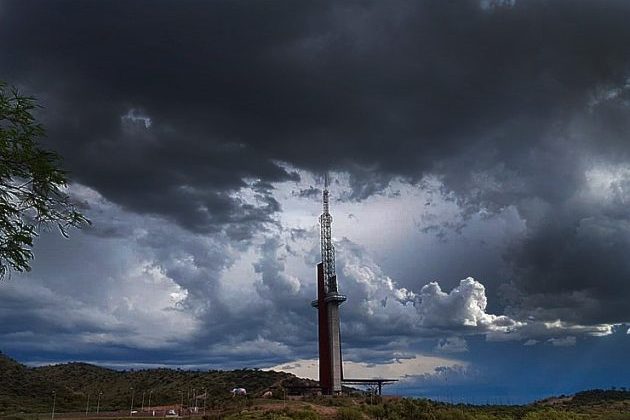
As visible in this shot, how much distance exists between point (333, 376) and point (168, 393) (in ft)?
192

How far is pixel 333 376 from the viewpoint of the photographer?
114m

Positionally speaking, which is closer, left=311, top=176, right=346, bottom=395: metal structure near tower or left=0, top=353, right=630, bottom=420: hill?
left=0, top=353, right=630, bottom=420: hill

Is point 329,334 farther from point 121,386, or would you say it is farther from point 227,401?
point 121,386

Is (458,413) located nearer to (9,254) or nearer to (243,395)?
(243,395)

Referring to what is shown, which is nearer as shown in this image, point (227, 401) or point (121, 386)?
point (227, 401)

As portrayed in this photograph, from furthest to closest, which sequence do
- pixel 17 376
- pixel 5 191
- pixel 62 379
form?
pixel 62 379
pixel 17 376
pixel 5 191

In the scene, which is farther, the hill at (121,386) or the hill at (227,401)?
the hill at (121,386)

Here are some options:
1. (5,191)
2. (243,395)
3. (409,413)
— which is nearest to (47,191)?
(5,191)

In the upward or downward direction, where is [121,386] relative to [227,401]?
upward

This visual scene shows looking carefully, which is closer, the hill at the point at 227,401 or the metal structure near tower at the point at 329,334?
the hill at the point at 227,401

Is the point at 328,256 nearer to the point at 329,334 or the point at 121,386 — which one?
the point at 329,334

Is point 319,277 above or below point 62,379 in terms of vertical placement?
above

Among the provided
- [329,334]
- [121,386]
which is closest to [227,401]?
[329,334]

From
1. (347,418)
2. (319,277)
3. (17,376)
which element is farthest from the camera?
(17,376)
